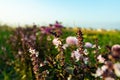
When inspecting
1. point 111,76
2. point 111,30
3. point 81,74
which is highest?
point 111,76

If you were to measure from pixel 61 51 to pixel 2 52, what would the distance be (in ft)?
23.3

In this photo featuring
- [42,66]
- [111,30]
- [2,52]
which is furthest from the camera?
[111,30]

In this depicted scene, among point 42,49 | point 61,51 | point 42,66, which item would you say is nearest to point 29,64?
point 42,49

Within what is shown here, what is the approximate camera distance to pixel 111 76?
11.2ft

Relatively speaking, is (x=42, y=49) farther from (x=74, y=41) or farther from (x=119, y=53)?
(x=119, y=53)

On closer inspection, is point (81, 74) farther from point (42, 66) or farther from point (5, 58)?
point (5, 58)

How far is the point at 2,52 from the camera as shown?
12242 millimetres

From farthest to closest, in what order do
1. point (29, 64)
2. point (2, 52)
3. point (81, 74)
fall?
1. point (2, 52)
2. point (29, 64)
3. point (81, 74)

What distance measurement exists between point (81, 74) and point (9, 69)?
5.48 meters

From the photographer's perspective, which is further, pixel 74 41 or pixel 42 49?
pixel 42 49

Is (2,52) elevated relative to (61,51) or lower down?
lower down

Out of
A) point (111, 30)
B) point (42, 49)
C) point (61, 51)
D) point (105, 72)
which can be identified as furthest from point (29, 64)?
point (111, 30)

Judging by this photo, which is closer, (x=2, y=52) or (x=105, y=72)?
(x=105, y=72)

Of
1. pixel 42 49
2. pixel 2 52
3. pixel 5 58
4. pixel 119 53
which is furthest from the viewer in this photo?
pixel 2 52
